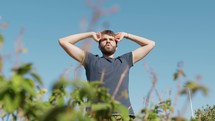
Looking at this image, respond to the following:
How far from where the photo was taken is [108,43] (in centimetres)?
497

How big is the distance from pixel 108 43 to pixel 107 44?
23 mm

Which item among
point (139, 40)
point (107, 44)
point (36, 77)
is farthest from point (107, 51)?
point (36, 77)

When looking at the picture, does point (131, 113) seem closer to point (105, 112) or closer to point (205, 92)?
point (105, 112)

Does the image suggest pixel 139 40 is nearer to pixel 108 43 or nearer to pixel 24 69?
pixel 108 43

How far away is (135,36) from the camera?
5.74m

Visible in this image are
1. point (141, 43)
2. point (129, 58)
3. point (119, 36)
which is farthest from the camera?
point (141, 43)

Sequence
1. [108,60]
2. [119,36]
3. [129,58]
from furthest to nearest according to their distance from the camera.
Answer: [119,36], [129,58], [108,60]

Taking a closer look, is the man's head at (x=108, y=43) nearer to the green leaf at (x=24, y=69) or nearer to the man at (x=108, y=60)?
the man at (x=108, y=60)

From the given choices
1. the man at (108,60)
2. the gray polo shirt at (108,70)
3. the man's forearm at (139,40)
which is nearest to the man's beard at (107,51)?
the man at (108,60)

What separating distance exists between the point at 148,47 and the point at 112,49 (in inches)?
34.5

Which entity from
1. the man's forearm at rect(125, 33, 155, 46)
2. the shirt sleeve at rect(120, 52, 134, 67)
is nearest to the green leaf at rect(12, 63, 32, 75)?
the shirt sleeve at rect(120, 52, 134, 67)

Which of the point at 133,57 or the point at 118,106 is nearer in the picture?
the point at 118,106

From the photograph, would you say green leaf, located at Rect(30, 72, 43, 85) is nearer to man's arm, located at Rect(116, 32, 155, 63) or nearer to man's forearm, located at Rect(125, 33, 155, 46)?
man's arm, located at Rect(116, 32, 155, 63)

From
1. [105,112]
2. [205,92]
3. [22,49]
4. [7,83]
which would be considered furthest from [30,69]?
[205,92]
